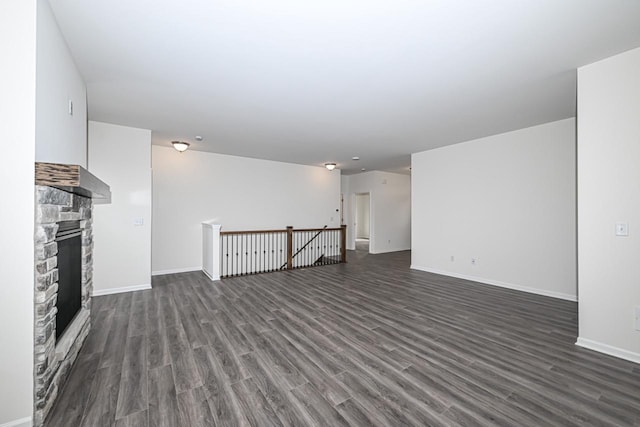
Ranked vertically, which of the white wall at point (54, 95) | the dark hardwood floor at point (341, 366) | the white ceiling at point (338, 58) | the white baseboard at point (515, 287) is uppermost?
the white ceiling at point (338, 58)

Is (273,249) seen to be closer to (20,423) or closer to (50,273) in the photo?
(50,273)

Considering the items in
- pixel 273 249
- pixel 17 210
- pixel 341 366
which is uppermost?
pixel 17 210

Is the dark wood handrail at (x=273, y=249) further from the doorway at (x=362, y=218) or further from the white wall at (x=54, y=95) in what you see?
the doorway at (x=362, y=218)

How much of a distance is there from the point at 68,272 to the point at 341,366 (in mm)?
2565

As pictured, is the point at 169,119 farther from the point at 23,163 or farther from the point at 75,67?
the point at 23,163

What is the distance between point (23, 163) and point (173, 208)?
15.1 ft

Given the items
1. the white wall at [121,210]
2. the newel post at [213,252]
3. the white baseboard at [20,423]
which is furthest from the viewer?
the newel post at [213,252]

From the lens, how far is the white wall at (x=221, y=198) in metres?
5.80

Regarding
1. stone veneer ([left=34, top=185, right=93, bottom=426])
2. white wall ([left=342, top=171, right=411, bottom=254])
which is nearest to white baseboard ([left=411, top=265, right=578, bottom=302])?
white wall ([left=342, top=171, right=411, bottom=254])

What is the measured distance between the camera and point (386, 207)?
29.6ft

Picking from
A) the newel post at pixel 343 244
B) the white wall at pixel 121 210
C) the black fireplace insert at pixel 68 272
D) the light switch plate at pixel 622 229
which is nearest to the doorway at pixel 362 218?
the newel post at pixel 343 244

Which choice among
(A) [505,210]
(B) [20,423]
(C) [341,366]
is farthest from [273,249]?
(B) [20,423]

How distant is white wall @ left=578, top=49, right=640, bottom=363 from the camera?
7.88 feet

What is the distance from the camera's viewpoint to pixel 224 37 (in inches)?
84.9
